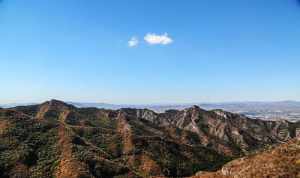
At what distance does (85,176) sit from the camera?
10419 centimetres

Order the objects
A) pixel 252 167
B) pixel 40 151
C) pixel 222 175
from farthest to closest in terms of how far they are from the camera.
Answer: pixel 40 151 < pixel 222 175 < pixel 252 167

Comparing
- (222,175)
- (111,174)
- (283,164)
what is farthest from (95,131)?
(283,164)

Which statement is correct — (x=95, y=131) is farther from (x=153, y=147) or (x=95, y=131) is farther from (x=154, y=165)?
(x=154, y=165)

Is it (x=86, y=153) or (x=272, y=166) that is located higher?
(x=272, y=166)

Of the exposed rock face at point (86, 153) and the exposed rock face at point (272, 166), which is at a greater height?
the exposed rock face at point (272, 166)

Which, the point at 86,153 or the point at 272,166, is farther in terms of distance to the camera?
the point at 86,153

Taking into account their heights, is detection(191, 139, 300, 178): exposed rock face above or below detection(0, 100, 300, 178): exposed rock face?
above

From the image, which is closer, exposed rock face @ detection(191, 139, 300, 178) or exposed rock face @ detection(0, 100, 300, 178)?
exposed rock face @ detection(191, 139, 300, 178)

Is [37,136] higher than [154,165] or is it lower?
higher

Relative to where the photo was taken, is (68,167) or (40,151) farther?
(40,151)

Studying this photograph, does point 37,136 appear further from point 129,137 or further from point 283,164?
point 283,164

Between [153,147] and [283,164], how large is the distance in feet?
347

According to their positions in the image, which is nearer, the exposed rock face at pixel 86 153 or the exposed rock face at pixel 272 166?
the exposed rock face at pixel 272 166

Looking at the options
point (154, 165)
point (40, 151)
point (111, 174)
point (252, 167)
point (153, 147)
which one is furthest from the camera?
point (153, 147)
